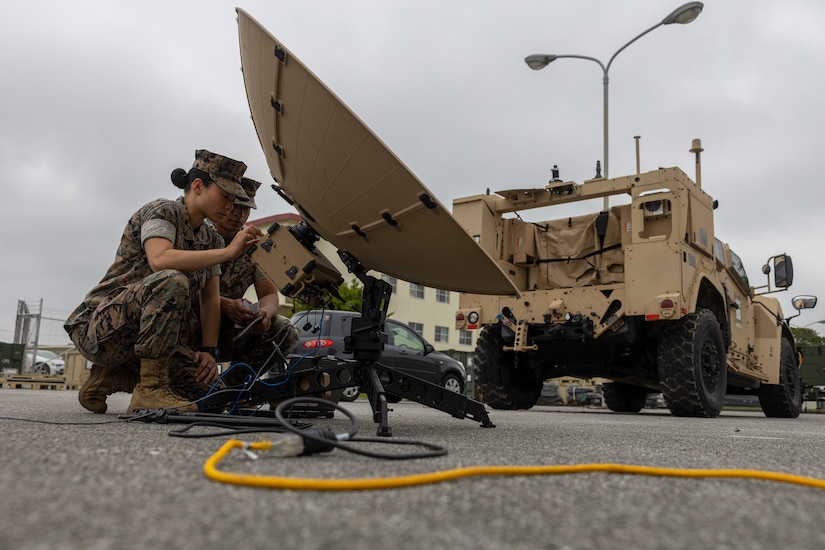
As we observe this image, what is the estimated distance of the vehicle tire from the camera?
5965mm

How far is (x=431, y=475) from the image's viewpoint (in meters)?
1.44

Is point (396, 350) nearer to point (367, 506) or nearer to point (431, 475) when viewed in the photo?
point (431, 475)

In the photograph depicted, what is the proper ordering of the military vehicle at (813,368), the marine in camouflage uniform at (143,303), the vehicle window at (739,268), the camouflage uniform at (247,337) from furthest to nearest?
the military vehicle at (813,368), the vehicle window at (739,268), the camouflage uniform at (247,337), the marine in camouflage uniform at (143,303)

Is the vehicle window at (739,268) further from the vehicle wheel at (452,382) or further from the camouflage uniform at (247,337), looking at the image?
the camouflage uniform at (247,337)

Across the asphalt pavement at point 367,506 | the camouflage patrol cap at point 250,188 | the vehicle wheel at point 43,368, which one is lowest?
the vehicle wheel at point 43,368

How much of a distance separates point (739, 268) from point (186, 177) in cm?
713

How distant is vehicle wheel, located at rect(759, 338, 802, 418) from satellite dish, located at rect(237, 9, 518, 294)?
716 centimetres

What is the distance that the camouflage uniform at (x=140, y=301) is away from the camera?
3.01 meters

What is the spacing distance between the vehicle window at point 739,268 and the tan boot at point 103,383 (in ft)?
22.8

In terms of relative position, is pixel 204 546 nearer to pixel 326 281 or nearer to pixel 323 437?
pixel 323 437

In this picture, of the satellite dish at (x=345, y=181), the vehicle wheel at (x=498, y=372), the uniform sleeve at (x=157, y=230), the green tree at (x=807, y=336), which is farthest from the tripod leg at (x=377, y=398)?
the green tree at (x=807, y=336)

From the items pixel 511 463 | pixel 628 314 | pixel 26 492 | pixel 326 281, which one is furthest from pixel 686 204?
pixel 26 492

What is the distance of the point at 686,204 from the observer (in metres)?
6.26

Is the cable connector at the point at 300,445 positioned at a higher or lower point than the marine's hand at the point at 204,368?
lower
